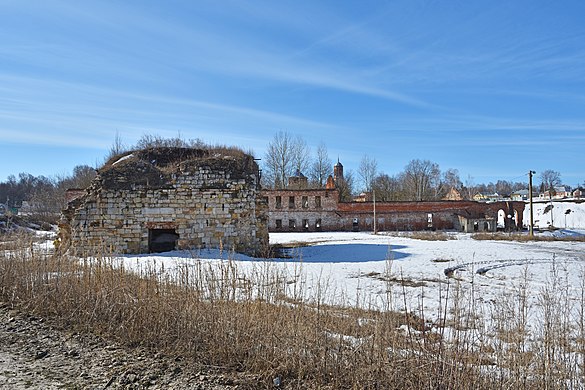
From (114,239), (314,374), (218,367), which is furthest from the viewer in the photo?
(114,239)

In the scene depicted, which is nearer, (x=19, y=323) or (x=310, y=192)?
(x=19, y=323)

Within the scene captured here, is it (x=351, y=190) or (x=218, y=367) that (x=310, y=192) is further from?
(x=218, y=367)

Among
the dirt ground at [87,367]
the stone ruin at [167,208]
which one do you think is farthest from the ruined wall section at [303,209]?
the dirt ground at [87,367]

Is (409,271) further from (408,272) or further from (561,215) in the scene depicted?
(561,215)

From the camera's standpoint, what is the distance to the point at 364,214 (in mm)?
39281

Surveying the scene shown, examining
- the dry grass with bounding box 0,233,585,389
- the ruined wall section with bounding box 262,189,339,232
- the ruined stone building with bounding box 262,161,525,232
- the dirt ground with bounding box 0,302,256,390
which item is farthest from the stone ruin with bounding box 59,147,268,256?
the ruined wall section with bounding box 262,189,339,232

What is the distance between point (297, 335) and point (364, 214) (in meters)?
35.2

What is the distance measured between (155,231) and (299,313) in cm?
1292

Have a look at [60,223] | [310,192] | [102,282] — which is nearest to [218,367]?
[102,282]

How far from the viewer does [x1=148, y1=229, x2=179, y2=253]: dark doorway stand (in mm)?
→ 16562

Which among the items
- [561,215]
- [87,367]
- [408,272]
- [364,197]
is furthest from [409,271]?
[561,215]

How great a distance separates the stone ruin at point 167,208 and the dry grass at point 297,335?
848 centimetres

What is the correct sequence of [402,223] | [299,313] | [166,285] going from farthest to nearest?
[402,223] < [166,285] < [299,313]

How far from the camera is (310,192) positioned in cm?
3975
